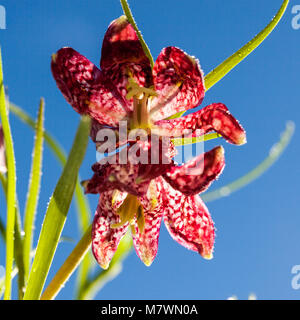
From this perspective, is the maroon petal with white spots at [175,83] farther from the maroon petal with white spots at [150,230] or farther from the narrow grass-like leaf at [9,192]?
the narrow grass-like leaf at [9,192]

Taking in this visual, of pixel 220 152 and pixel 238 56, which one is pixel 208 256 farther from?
pixel 238 56

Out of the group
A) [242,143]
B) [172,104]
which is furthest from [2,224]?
[242,143]

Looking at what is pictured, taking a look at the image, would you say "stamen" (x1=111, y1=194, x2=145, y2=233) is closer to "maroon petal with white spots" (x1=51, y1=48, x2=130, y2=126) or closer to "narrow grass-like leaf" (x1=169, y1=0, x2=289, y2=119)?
"maroon petal with white spots" (x1=51, y1=48, x2=130, y2=126)

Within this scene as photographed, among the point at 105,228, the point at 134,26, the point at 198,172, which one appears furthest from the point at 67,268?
the point at 134,26

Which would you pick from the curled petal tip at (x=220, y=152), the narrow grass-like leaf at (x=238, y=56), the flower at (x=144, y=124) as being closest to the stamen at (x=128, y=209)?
the flower at (x=144, y=124)

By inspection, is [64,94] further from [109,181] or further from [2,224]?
[2,224]

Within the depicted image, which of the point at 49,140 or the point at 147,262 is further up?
the point at 49,140

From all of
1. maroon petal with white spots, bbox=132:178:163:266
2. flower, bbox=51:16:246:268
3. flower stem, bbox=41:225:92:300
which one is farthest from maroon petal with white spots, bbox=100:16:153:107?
flower stem, bbox=41:225:92:300
